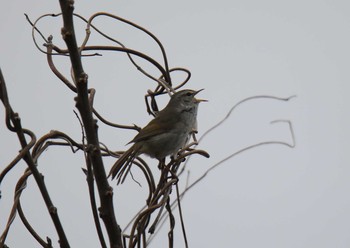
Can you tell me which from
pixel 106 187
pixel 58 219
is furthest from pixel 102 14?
pixel 58 219

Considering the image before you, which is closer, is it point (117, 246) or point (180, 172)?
point (117, 246)

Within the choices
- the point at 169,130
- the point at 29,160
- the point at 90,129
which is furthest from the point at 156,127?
the point at 29,160

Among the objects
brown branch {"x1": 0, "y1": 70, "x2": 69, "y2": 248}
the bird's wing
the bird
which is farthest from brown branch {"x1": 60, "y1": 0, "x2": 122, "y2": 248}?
the bird's wing

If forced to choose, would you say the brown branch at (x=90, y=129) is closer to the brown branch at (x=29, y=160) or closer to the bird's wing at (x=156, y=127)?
the brown branch at (x=29, y=160)

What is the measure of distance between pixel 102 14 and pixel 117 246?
791 millimetres

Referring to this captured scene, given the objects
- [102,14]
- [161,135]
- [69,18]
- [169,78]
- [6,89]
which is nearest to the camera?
[6,89]

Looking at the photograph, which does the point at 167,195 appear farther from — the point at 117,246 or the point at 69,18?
the point at 69,18

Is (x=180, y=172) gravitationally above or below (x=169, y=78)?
below

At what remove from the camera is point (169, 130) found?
3357mm

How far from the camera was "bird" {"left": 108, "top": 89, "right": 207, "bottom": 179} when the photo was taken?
9.73 feet

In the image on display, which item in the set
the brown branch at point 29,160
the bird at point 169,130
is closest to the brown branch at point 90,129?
the brown branch at point 29,160

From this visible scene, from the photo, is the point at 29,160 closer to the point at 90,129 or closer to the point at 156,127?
the point at 90,129

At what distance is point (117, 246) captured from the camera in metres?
1.17

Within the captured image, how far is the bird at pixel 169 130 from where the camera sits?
9.73 feet
